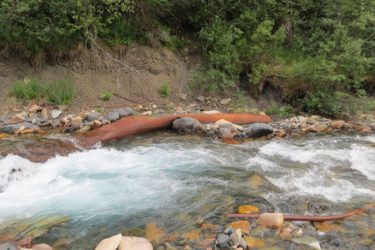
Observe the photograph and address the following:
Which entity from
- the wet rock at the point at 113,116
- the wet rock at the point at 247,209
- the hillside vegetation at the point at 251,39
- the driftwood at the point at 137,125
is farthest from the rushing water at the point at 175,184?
the hillside vegetation at the point at 251,39

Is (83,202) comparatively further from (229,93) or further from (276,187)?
(229,93)

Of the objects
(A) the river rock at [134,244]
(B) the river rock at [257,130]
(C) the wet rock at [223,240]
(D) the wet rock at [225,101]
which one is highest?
(C) the wet rock at [223,240]

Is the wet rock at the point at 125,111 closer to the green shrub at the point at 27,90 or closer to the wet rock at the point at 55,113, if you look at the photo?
the wet rock at the point at 55,113

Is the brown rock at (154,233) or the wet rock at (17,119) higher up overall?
the wet rock at (17,119)

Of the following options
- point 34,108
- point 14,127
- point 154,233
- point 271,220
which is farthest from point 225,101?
point 154,233

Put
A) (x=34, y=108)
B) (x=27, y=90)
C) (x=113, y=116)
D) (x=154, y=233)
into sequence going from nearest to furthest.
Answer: (x=154, y=233) → (x=113, y=116) → (x=34, y=108) → (x=27, y=90)

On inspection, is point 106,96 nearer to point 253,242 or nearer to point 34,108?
point 34,108

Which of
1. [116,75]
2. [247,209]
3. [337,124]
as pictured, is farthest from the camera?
[116,75]

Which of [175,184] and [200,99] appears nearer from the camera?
[175,184]

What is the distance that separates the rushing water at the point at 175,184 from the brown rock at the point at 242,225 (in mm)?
125

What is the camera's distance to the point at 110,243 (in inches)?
141

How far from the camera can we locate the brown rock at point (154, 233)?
382cm

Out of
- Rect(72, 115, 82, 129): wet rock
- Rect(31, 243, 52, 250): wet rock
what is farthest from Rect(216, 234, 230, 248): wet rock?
Rect(72, 115, 82, 129): wet rock

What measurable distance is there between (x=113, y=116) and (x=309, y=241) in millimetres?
4709
